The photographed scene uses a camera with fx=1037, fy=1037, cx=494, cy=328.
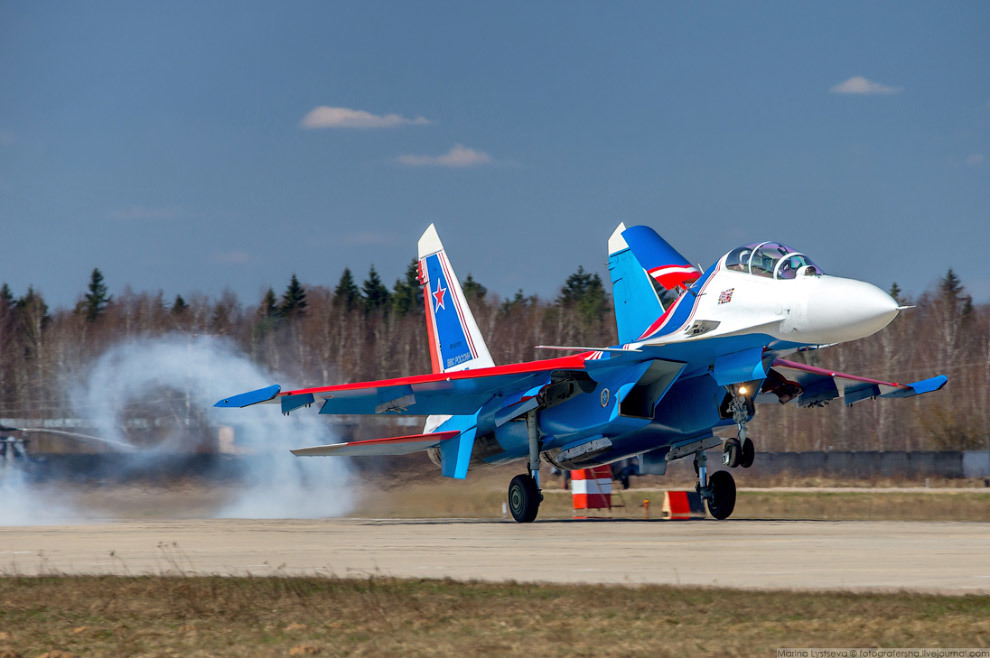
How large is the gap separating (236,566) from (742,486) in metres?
30.0

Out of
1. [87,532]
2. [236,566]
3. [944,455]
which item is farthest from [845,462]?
[236,566]

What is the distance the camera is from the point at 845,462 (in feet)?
131

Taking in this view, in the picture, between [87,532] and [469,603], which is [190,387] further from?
[469,603]

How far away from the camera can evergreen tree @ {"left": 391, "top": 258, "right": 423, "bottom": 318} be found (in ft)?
294

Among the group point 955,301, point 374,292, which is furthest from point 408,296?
point 955,301

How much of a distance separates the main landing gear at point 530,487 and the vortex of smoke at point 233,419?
7.20 meters

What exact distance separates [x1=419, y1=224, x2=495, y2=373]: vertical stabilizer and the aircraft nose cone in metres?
8.22

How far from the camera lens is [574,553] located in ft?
38.9

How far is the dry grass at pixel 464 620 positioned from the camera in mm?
6473

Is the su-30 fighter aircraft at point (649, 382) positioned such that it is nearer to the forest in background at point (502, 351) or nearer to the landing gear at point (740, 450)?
the landing gear at point (740, 450)

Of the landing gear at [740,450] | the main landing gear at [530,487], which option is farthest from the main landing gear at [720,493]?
the main landing gear at [530,487]

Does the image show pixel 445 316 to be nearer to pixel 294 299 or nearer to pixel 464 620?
pixel 464 620

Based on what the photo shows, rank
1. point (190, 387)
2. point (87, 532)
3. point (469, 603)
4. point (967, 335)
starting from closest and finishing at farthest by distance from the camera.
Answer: point (469, 603) → point (87, 532) → point (190, 387) → point (967, 335)

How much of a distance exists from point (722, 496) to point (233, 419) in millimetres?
15396
